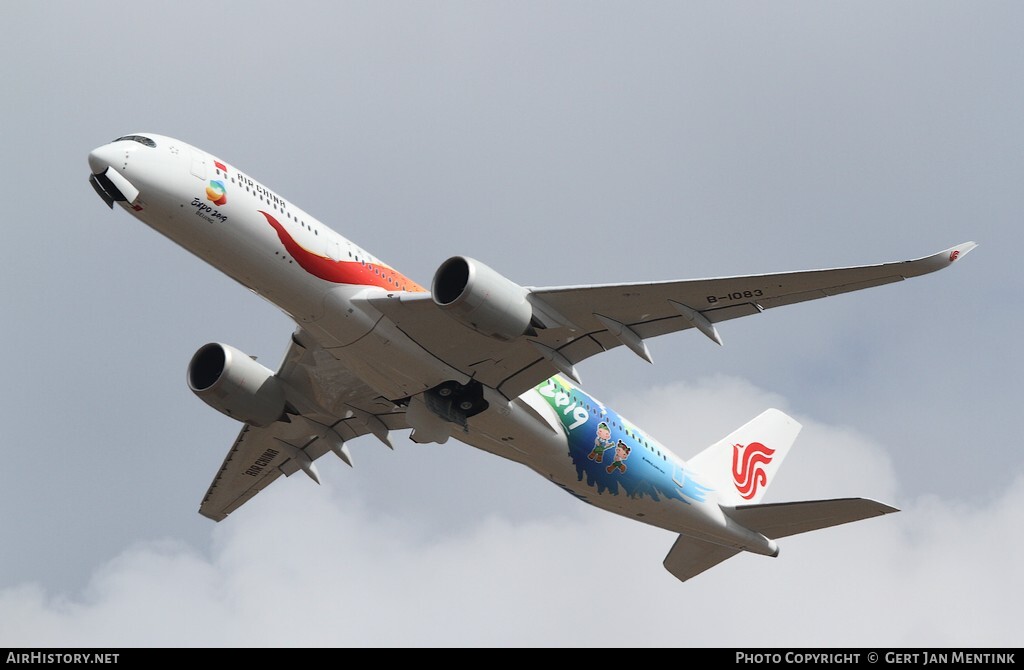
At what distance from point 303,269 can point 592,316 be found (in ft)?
→ 22.7

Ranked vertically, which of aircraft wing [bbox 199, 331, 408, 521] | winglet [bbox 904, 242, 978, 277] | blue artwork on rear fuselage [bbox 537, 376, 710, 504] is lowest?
aircraft wing [bbox 199, 331, 408, 521]

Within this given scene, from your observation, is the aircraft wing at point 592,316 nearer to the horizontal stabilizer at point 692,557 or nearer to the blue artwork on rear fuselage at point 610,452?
the blue artwork on rear fuselage at point 610,452

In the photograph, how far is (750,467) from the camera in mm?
40406

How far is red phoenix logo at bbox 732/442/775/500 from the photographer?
3919cm

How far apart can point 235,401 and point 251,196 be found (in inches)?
295

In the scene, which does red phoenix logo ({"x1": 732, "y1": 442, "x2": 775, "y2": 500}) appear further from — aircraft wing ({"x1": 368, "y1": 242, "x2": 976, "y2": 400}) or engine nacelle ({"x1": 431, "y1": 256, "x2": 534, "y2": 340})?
engine nacelle ({"x1": 431, "y1": 256, "x2": 534, "y2": 340})

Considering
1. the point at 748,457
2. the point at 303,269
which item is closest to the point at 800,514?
the point at 748,457

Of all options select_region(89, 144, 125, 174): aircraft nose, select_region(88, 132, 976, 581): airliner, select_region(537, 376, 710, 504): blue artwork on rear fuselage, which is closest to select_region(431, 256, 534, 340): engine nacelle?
select_region(88, 132, 976, 581): airliner

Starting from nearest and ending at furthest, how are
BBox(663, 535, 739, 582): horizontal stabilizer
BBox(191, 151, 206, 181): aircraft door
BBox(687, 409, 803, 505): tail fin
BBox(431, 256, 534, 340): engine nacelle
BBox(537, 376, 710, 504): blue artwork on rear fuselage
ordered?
BBox(191, 151, 206, 181): aircraft door, BBox(431, 256, 534, 340): engine nacelle, BBox(537, 376, 710, 504): blue artwork on rear fuselage, BBox(687, 409, 803, 505): tail fin, BBox(663, 535, 739, 582): horizontal stabilizer

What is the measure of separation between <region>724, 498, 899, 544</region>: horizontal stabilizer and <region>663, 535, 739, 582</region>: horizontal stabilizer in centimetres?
232

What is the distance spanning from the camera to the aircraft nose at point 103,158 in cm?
2653
